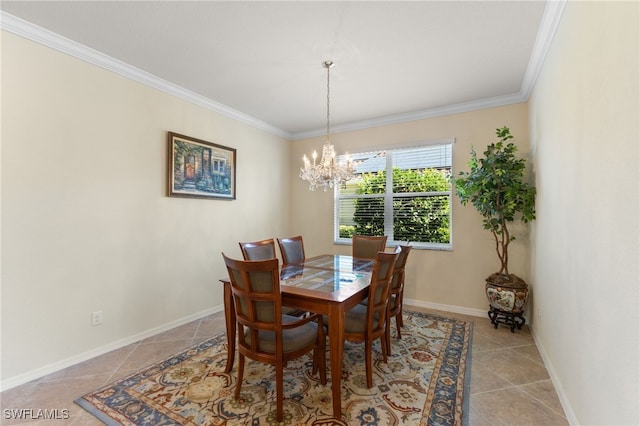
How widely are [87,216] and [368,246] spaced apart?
112 inches

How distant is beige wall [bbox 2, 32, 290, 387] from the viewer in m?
2.20

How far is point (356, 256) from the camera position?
3.61 metres

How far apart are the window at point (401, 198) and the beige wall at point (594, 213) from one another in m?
1.58

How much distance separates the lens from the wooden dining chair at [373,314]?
2.07m

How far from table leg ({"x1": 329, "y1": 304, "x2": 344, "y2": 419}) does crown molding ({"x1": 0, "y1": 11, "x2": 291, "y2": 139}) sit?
2.96 metres

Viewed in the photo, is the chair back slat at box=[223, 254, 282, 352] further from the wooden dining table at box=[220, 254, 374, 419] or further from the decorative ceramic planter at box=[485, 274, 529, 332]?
the decorative ceramic planter at box=[485, 274, 529, 332]

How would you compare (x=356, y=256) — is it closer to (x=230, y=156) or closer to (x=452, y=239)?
(x=452, y=239)

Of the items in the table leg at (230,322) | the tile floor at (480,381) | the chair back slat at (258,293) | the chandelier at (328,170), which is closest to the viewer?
the chair back slat at (258,293)

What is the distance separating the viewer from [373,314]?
218cm

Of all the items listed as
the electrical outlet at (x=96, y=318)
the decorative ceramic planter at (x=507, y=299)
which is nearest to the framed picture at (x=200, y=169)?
the electrical outlet at (x=96, y=318)

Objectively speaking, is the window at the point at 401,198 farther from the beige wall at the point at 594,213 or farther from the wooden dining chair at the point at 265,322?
the wooden dining chair at the point at 265,322

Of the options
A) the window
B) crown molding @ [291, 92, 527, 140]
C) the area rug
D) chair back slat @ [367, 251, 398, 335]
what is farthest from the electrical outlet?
crown molding @ [291, 92, 527, 140]

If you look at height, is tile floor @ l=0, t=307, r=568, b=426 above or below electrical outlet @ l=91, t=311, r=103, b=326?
below
